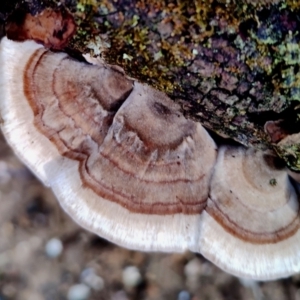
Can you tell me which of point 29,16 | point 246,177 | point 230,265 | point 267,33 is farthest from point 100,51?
point 230,265

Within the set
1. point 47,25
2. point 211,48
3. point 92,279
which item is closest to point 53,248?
point 92,279

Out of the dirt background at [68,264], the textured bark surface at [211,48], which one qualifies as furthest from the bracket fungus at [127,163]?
the dirt background at [68,264]

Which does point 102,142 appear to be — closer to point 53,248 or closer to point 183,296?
point 53,248

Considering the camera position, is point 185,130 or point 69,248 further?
point 69,248

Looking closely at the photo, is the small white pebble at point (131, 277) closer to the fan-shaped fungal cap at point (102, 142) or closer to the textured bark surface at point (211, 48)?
the fan-shaped fungal cap at point (102, 142)

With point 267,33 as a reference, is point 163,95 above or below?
below

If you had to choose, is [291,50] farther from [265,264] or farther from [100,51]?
[265,264]
